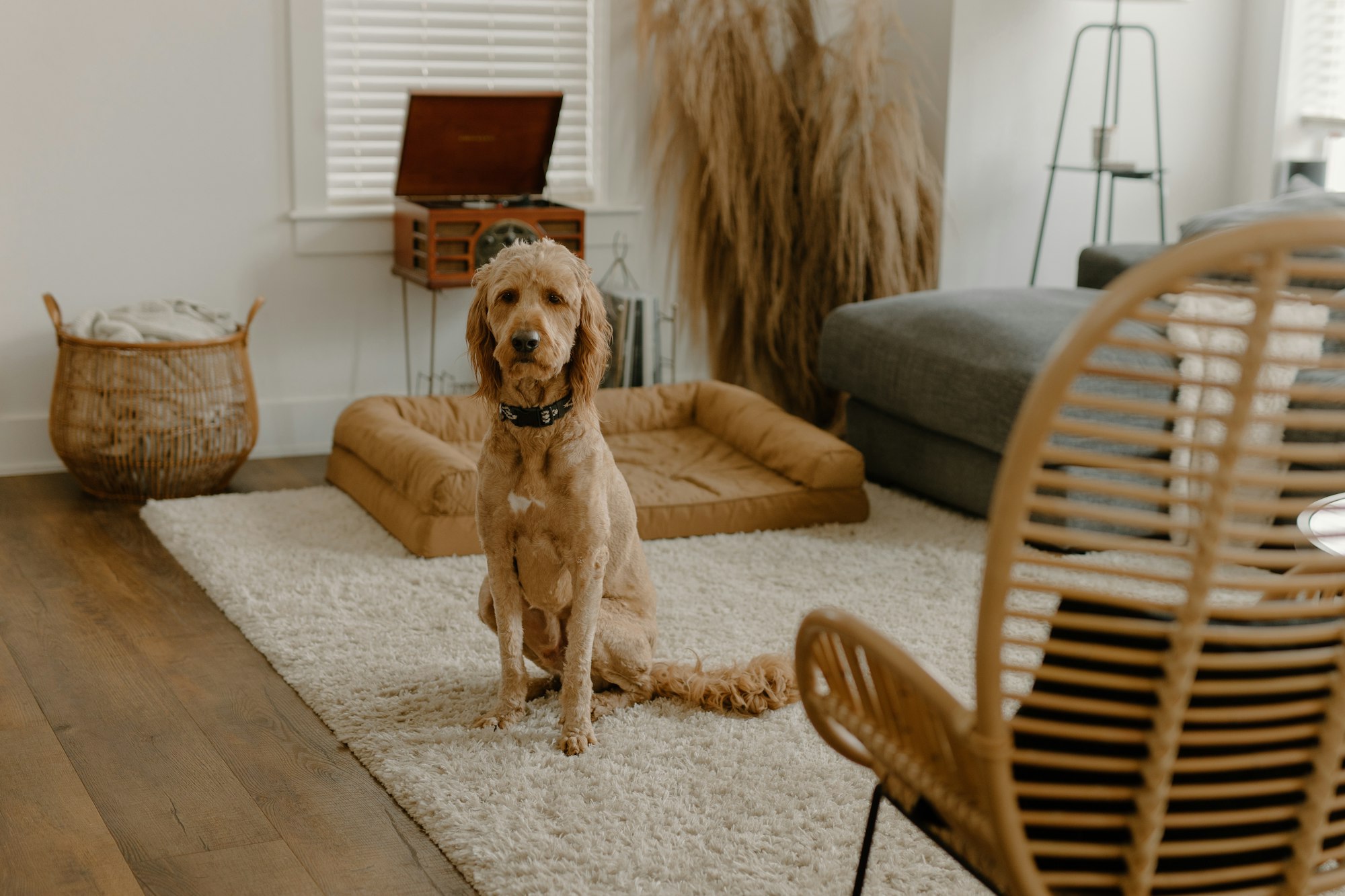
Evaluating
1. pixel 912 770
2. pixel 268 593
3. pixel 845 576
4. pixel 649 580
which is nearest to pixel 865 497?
pixel 845 576

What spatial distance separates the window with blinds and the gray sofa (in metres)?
1.32

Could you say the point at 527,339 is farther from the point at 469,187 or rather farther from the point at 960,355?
the point at 469,187

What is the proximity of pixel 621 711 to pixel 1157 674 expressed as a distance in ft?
4.71

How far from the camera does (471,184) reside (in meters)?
4.24

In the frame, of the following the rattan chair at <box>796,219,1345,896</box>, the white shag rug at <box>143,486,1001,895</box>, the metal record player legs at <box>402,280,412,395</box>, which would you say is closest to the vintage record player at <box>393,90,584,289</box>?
the metal record player legs at <box>402,280,412,395</box>

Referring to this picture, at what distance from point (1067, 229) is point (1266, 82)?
34.9 inches

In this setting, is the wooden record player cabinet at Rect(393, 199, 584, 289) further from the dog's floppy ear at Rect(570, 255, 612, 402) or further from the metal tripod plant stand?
the dog's floppy ear at Rect(570, 255, 612, 402)

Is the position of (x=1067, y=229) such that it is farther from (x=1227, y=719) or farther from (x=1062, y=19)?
(x=1227, y=719)

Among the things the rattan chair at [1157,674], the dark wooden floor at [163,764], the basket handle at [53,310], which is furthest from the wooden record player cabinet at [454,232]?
the rattan chair at [1157,674]

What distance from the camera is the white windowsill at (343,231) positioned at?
4195mm

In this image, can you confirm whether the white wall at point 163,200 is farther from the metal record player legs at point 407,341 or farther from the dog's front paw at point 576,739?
the dog's front paw at point 576,739

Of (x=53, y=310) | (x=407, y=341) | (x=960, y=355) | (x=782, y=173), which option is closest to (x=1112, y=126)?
(x=782, y=173)

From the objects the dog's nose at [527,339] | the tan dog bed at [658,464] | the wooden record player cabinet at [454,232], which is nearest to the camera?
the dog's nose at [527,339]

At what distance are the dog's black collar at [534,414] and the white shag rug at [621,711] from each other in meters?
0.54
